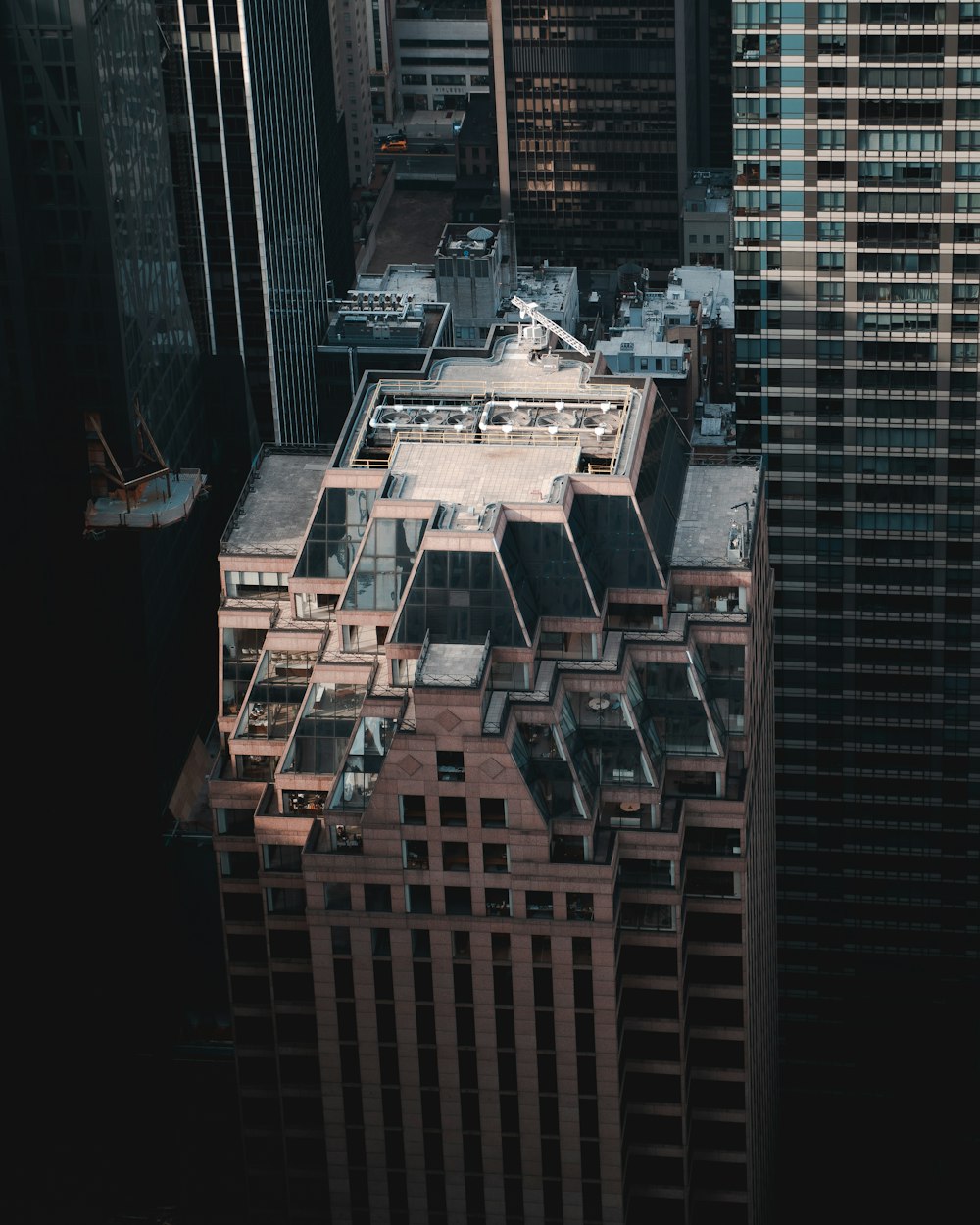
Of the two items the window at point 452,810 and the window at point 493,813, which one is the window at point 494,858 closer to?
the window at point 493,813

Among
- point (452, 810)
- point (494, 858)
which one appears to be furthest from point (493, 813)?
point (494, 858)

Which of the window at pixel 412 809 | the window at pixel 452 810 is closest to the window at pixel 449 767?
the window at pixel 452 810

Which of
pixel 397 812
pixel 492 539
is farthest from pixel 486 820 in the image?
pixel 492 539

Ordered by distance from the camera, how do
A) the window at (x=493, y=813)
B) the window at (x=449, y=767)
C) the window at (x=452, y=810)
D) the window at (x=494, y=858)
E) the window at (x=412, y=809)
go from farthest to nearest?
the window at (x=494, y=858)
the window at (x=412, y=809)
the window at (x=452, y=810)
the window at (x=493, y=813)
the window at (x=449, y=767)

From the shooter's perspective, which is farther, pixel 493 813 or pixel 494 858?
pixel 494 858

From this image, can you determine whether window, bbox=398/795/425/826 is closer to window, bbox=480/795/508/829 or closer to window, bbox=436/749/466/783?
window, bbox=436/749/466/783

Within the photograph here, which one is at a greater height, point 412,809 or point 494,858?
point 412,809

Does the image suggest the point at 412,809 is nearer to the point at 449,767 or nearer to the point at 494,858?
the point at 449,767
